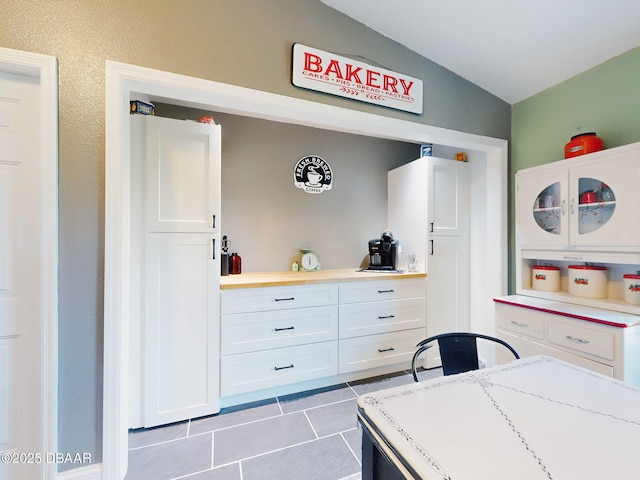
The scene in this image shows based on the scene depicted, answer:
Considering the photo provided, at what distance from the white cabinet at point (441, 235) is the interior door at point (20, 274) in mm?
2637

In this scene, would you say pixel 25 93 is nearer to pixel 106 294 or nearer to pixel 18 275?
pixel 18 275

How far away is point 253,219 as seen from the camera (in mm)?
2654

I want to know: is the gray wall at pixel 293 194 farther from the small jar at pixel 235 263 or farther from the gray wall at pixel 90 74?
the gray wall at pixel 90 74

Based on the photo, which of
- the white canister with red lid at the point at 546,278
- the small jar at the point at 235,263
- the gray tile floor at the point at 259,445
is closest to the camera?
the gray tile floor at the point at 259,445

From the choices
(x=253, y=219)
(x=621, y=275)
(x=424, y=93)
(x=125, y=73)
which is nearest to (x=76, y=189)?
(x=125, y=73)

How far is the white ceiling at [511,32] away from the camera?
5.27ft

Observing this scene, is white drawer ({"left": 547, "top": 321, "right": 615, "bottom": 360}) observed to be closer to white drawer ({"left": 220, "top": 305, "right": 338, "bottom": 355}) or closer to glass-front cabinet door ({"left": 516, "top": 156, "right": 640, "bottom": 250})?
glass-front cabinet door ({"left": 516, "top": 156, "right": 640, "bottom": 250})

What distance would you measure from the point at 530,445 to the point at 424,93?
2236 mm

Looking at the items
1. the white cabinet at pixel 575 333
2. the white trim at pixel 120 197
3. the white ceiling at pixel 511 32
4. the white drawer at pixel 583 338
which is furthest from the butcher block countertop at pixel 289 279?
the white ceiling at pixel 511 32

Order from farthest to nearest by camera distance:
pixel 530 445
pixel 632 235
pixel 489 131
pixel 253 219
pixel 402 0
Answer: pixel 253 219
pixel 489 131
pixel 402 0
pixel 632 235
pixel 530 445

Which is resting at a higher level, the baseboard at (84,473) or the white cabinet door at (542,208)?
the white cabinet door at (542,208)

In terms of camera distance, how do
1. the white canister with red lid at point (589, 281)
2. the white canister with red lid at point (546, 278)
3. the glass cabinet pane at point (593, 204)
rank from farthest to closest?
the white canister with red lid at point (546, 278) < the white canister with red lid at point (589, 281) < the glass cabinet pane at point (593, 204)

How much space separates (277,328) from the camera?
84.1 inches

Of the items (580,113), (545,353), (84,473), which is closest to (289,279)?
(84,473)
